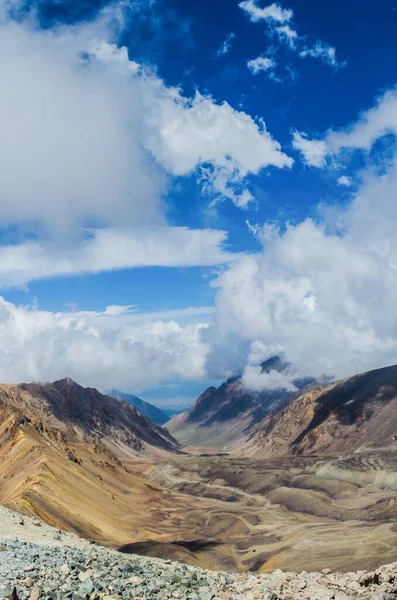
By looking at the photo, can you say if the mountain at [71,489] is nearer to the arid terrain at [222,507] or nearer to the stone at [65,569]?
the arid terrain at [222,507]

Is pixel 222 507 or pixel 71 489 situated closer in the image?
pixel 71 489

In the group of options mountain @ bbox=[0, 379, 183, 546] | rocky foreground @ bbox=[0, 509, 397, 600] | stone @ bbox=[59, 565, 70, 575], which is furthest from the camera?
mountain @ bbox=[0, 379, 183, 546]

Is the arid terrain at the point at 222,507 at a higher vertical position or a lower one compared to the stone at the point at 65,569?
lower

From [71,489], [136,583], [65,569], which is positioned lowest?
[71,489]

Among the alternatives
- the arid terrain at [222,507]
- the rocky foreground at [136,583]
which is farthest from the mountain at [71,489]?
the rocky foreground at [136,583]

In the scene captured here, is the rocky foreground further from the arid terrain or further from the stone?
the arid terrain

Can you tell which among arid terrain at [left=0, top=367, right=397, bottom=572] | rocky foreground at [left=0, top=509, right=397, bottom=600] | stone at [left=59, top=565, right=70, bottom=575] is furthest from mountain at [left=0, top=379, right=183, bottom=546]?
stone at [left=59, top=565, right=70, bottom=575]

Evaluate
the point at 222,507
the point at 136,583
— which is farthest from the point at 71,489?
the point at 136,583

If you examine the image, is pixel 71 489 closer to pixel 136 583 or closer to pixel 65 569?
pixel 65 569
